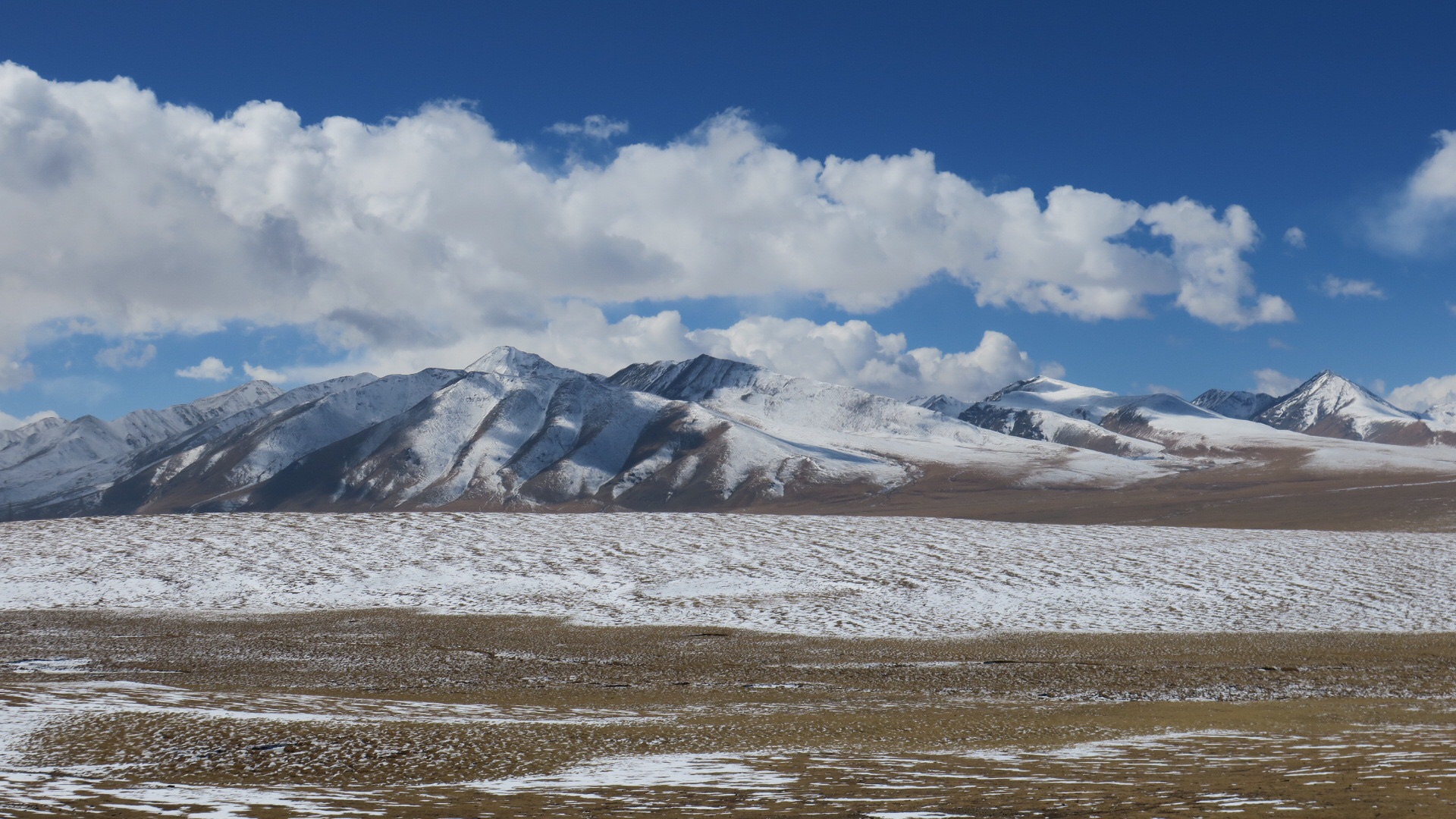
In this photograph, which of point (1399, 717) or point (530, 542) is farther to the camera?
point (530, 542)

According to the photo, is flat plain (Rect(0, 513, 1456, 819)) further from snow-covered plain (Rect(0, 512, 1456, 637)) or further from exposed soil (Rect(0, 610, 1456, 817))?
snow-covered plain (Rect(0, 512, 1456, 637))

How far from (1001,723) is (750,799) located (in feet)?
26.1

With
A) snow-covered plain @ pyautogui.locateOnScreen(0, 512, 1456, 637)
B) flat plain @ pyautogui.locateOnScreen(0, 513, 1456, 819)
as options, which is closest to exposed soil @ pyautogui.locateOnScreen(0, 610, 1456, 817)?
flat plain @ pyautogui.locateOnScreen(0, 513, 1456, 819)

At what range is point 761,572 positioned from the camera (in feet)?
136

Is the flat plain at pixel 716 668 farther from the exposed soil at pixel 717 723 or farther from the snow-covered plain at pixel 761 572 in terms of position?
the snow-covered plain at pixel 761 572

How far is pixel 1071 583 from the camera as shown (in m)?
38.3

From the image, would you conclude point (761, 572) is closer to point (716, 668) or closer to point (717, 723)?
point (716, 668)

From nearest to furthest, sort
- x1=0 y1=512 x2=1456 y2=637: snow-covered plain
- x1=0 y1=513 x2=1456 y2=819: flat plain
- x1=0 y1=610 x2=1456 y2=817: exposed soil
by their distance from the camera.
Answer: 1. x1=0 y1=610 x2=1456 y2=817: exposed soil
2. x1=0 y1=513 x2=1456 y2=819: flat plain
3. x1=0 y1=512 x2=1456 y2=637: snow-covered plain

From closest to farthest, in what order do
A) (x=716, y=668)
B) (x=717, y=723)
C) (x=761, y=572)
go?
1. (x=717, y=723)
2. (x=716, y=668)
3. (x=761, y=572)

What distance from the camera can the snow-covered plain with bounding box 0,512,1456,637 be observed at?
3384cm

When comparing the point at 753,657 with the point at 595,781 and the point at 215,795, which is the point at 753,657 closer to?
the point at 595,781

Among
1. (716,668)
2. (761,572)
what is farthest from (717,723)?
(761,572)

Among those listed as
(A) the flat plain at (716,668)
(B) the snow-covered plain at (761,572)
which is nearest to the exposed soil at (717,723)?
(A) the flat plain at (716,668)

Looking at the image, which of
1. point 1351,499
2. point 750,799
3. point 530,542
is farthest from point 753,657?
point 1351,499
